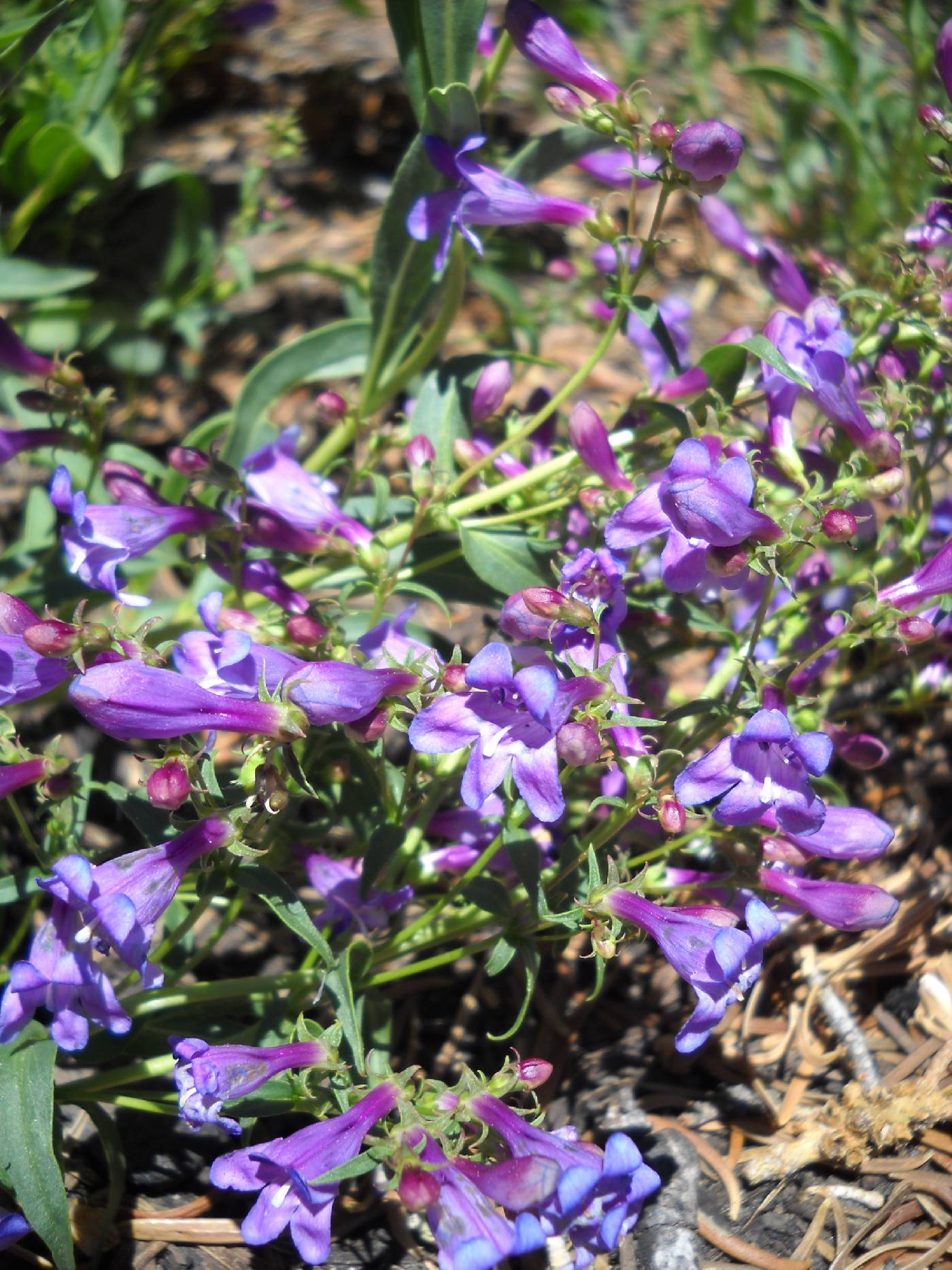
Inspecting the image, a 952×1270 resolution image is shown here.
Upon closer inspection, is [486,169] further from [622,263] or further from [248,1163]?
[248,1163]

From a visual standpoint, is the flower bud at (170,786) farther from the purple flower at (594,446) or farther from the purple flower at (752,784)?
the purple flower at (594,446)

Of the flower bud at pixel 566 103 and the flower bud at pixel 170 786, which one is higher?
the flower bud at pixel 566 103

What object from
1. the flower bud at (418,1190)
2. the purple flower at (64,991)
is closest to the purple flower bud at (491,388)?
the purple flower at (64,991)

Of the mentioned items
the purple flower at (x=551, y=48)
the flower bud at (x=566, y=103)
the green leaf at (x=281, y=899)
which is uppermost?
the purple flower at (x=551, y=48)

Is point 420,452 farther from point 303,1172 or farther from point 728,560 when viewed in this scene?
point 303,1172

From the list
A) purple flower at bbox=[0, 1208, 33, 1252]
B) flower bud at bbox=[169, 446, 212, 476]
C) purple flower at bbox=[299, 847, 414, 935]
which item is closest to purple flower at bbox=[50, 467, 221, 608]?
flower bud at bbox=[169, 446, 212, 476]

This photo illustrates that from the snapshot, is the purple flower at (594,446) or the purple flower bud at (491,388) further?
the purple flower bud at (491,388)

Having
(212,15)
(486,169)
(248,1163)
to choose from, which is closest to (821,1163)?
(248,1163)

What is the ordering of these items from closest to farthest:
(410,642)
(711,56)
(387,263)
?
1. (410,642)
2. (387,263)
3. (711,56)
